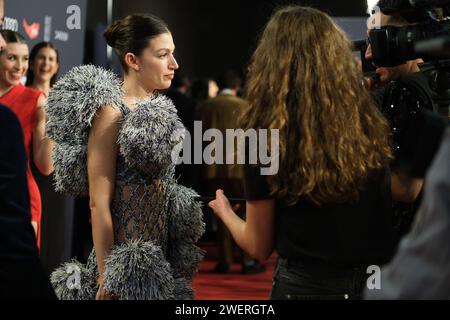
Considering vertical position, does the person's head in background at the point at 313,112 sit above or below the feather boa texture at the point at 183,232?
above

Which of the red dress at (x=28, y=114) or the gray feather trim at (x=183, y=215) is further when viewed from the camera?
the red dress at (x=28, y=114)

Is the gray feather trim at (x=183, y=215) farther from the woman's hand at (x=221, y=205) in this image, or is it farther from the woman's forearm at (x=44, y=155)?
the woman's forearm at (x=44, y=155)

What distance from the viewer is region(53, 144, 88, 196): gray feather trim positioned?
7.69 ft

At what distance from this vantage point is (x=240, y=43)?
12133 millimetres

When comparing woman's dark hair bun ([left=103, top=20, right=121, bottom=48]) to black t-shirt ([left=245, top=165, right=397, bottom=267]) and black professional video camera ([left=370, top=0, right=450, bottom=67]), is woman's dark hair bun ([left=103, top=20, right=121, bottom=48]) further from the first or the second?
black t-shirt ([left=245, top=165, right=397, bottom=267])

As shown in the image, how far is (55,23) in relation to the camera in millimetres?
4328

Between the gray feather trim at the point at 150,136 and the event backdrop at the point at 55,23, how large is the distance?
2.04 m

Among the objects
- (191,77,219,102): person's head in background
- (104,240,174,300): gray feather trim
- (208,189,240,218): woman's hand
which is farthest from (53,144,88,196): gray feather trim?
(191,77,219,102): person's head in background

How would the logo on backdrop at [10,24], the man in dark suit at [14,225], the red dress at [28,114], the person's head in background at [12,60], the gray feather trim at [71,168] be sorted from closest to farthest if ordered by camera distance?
the man in dark suit at [14,225]
the gray feather trim at [71,168]
the red dress at [28,114]
the person's head in background at [12,60]
the logo on backdrop at [10,24]

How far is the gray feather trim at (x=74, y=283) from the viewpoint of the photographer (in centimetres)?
240

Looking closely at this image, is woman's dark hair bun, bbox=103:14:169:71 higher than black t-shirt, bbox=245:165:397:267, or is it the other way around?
woman's dark hair bun, bbox=103:14:169:71

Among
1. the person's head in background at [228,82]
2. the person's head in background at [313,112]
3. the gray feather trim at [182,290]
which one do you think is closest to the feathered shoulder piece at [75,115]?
the gray feather trim at [182,290]

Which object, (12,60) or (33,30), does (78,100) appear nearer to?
(12,60)

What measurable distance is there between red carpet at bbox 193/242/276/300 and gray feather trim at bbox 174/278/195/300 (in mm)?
2859
